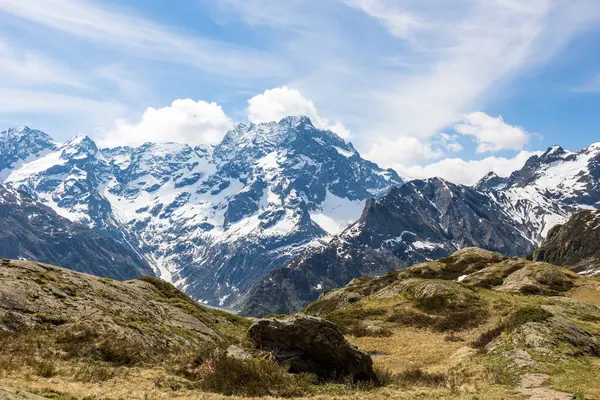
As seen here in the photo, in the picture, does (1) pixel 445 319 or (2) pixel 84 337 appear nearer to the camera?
(2) pixel 84 337

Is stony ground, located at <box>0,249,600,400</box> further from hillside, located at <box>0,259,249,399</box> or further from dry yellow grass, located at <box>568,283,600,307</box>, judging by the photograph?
dry yellow grass, located at <box>568,283,600,307</box>

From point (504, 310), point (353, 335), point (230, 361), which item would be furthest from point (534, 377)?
point (504, 310)

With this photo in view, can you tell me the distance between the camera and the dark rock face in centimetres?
2633

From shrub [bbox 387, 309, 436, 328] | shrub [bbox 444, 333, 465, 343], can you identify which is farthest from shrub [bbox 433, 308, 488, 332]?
→ shrub [bbox 444, 333, 465, 343]

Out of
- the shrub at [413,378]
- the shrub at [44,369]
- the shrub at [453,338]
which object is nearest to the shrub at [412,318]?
the shrub at [453,338]

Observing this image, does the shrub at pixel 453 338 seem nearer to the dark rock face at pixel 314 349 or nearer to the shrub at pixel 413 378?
the shrub at pixel 413 378

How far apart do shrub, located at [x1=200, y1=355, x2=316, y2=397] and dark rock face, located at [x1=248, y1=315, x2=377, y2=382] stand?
217 centimetres

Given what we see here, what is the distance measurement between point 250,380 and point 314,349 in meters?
5.32

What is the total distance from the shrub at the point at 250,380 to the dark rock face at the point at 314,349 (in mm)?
2167

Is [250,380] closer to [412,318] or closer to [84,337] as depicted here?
[84,337]

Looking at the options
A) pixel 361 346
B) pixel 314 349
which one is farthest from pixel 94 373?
pixel 361 346

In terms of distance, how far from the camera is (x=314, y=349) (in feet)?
87.7

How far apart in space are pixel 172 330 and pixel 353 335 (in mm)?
25138

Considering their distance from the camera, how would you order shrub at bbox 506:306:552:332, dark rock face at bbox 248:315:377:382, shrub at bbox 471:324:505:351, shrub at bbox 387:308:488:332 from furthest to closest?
shrub at bbox 387:308:488:332, shrub at bbox 471:324:505:351, shrub at bbox 506:306:552:332, dark rock face at bbox 248:315:377:382
